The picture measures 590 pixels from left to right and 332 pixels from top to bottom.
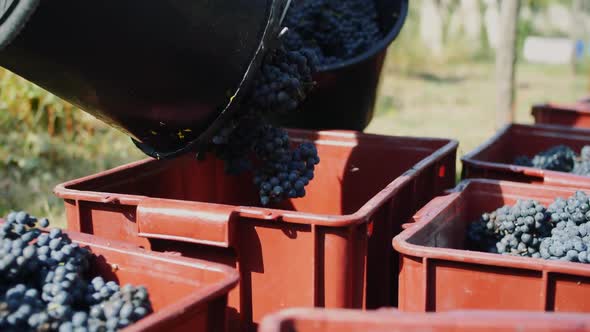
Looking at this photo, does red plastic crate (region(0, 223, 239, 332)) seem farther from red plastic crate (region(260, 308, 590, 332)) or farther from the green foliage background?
the green foliage background

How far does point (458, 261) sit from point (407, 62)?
33.2ft

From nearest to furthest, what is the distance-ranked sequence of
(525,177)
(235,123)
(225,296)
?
(225,296) → (235,123) → (525,177)

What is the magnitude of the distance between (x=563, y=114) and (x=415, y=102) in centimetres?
441

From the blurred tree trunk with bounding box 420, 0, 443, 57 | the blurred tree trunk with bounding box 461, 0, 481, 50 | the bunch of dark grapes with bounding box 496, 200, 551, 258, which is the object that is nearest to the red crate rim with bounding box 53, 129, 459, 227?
the bunch of dark grapes with bounding box 496, 200, 551, 258

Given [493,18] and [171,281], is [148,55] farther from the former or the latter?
[493,18]

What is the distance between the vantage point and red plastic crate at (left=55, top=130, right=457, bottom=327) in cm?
178

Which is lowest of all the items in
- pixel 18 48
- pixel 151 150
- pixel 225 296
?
pixel 225 296

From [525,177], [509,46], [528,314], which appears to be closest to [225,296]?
[528,314]

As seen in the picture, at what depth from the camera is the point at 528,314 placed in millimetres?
1104

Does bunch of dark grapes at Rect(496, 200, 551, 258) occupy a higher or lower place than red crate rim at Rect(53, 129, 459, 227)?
lower

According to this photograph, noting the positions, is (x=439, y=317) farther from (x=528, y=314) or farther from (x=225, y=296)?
(x=225, y=296)

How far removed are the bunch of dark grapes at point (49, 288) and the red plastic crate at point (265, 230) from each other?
285 mm

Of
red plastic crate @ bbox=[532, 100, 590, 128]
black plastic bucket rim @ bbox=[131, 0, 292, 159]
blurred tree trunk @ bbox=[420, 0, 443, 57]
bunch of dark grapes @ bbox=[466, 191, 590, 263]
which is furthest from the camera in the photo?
blurred tree trunk @ bbox=[420, 0, 443, 57]

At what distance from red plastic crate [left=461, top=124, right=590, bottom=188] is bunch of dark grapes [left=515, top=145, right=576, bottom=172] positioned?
112 millimetres
